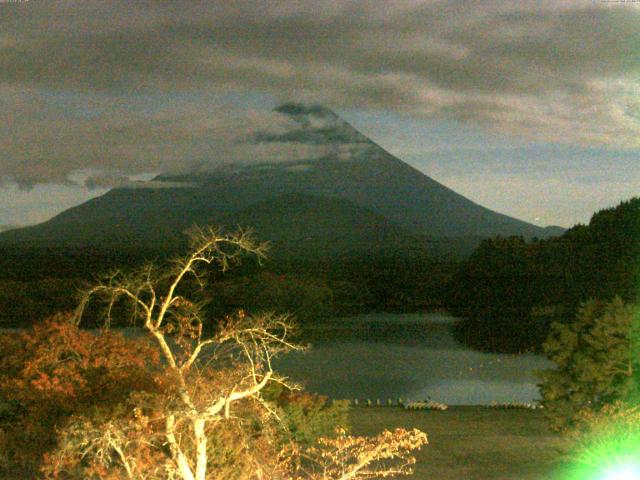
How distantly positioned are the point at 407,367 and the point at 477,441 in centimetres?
1879

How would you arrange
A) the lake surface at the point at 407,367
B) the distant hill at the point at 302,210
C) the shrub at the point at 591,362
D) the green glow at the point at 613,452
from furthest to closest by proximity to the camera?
the distant hill at the point at 302,210 < the lake surface at the point at 407,367 < the shrub at the point at 591,362 < the green glow at the point at 613,452

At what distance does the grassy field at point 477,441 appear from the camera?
10375mm

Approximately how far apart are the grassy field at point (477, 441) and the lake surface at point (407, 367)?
13.4 feet

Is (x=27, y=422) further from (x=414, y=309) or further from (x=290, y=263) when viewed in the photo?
(x=290, y=263)

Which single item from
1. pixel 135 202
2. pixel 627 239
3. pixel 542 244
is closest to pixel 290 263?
pixel 542 244

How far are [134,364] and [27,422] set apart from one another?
4.30ft

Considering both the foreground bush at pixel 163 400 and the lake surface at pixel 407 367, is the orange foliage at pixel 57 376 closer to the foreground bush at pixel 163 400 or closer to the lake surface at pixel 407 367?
the foreground bush at pixel 163 400

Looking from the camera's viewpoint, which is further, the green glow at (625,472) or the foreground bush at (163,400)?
the green glow at (625,472)

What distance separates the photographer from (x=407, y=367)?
103 feet

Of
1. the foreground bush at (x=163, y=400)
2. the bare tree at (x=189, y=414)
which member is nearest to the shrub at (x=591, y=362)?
the foreground bush at (x=163, y=400)

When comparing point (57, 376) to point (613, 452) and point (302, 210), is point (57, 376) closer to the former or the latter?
point (613, 452)

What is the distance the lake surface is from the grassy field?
4.09 m

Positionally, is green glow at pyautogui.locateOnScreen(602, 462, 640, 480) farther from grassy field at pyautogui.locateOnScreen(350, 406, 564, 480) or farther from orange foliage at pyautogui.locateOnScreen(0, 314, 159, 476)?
orange foliage at pyautogui.locateOnScreen(0, 314, 159, 476)

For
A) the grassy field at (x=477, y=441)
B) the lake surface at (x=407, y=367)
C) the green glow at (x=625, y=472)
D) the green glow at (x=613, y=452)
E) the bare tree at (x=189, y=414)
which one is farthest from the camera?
the lake surface at (x=407, y=367)
